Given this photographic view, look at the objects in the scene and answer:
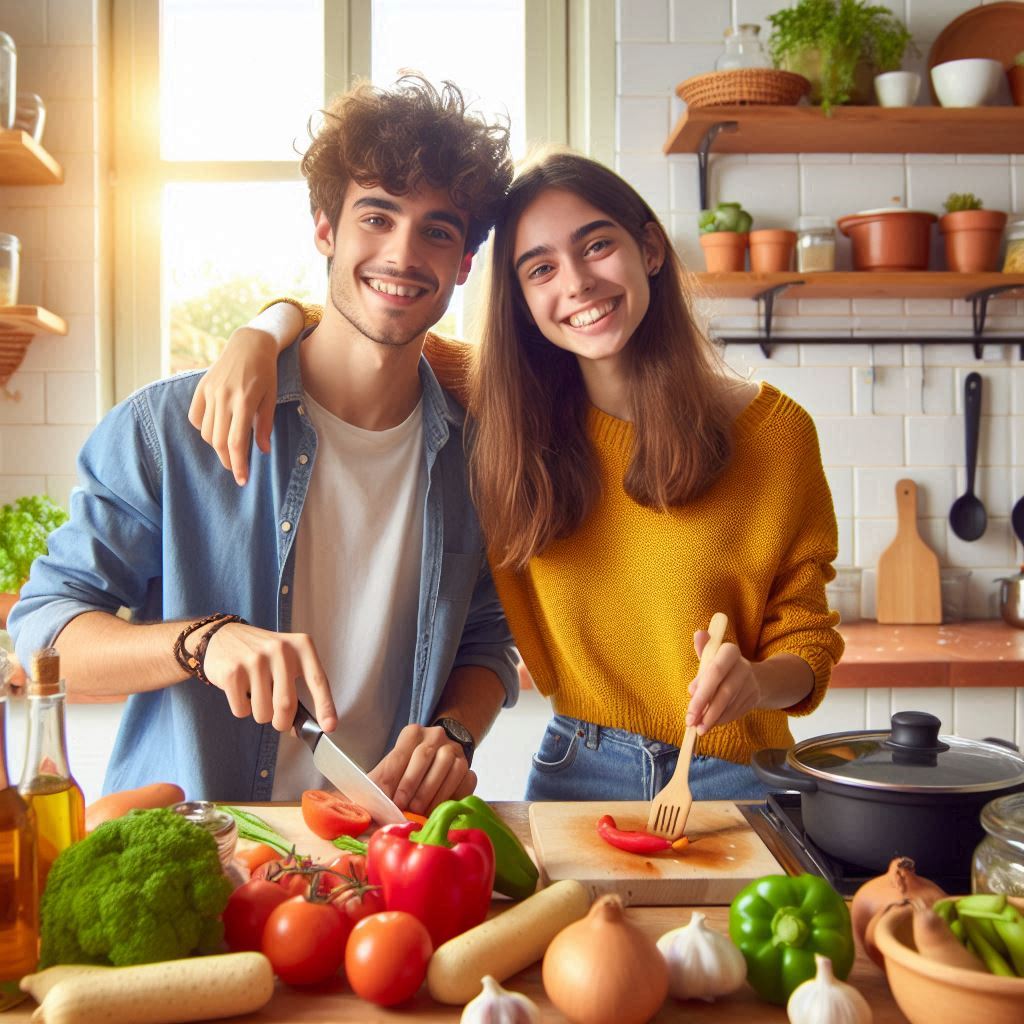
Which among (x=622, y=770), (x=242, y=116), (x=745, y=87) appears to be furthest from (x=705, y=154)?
(x=622, y=770)

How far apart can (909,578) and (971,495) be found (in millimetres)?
286

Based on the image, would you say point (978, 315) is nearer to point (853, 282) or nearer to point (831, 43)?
point (853, 282)

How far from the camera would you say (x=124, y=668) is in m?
1.36

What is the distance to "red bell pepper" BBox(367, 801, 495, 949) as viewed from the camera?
2.92 ft

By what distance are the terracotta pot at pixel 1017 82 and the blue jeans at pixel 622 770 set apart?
2.20m

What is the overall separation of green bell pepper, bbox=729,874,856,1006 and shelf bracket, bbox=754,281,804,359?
217 centimetres

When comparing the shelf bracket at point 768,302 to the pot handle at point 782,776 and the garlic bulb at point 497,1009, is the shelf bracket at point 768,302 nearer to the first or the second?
the pot handle at point 782,776

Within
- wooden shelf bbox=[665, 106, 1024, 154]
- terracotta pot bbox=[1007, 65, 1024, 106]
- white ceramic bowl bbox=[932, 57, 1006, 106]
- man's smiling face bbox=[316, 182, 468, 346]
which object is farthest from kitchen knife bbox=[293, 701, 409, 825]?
terracotta pot bbox=[1007, 65, 1024, 106]

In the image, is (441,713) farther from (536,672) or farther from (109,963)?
(109,963)

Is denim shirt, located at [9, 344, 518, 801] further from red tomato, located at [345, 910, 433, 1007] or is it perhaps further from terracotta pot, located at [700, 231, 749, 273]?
terracotta pot, located at [700, 231, 749, 273]

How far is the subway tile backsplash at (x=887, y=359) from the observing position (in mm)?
2967

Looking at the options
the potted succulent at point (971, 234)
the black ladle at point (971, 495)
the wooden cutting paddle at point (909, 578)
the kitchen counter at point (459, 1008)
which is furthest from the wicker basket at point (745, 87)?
the kitchen counter at point (459, 1008)

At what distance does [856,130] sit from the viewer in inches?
112

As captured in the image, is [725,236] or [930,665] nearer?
[930,665]
